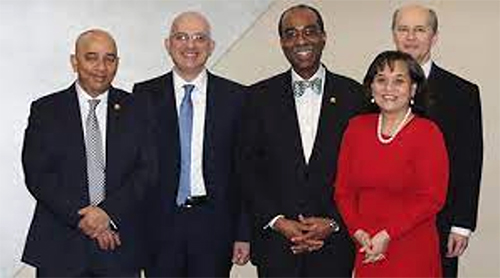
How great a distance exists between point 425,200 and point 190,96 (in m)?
1.18

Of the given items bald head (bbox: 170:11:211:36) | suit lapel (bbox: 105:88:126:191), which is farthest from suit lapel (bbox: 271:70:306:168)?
suit lapel (bbox: 105:88:126:191)

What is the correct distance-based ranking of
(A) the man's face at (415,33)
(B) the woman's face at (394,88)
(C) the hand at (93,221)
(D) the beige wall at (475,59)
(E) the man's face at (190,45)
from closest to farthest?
(B) the woman's face at (394,88)
(C) the hand at (93,221)
(A) the man's face at (415,33)
(E) the man's face at (190,45)
(D) the beige wall at (475,59)

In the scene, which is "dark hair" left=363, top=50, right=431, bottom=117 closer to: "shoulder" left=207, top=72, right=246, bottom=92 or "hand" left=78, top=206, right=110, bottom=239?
"shoulder" left=207, top=72, right=246, bottom=92

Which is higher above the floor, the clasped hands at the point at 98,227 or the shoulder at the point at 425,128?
the shoulder at the point at 425,128

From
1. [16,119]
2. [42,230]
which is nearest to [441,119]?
[42,230]

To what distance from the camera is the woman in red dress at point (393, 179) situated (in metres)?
3.36

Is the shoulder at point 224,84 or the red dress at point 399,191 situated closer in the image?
the red dress at point 399,191

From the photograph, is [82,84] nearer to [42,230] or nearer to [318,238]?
[42,230]

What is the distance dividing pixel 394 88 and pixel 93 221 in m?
1.27

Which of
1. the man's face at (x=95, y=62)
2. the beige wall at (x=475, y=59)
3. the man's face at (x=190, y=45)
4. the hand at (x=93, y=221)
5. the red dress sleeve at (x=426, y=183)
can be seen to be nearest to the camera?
the red dress sleeve at (x=426, y=183)

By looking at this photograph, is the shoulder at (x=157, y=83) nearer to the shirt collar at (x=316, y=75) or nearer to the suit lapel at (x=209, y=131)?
the suit lapel at (x=209, y=131)

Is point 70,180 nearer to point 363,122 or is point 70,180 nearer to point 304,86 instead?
point 304,86

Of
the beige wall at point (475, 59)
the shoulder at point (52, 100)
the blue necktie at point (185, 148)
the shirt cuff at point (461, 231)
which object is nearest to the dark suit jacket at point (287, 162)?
the blue necktie at point (185, 148)

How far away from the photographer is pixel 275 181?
152 inches
